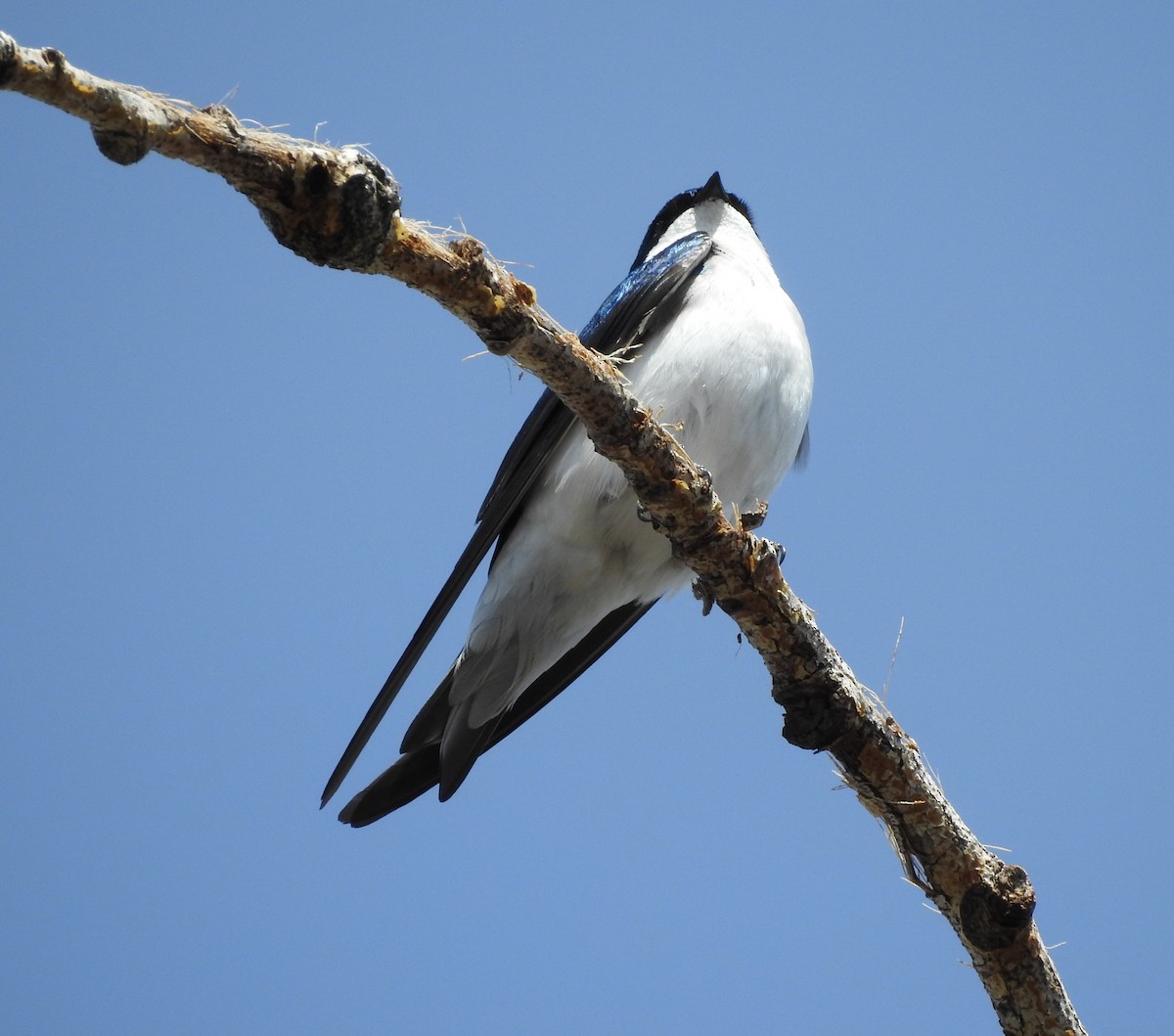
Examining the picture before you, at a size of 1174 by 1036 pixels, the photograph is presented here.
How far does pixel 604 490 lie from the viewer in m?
4.68

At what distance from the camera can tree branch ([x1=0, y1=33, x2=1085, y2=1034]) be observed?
8.93 ft

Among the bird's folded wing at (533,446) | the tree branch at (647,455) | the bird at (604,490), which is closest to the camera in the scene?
the tree branch at (647,455)

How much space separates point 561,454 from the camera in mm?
4863

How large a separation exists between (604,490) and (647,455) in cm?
110

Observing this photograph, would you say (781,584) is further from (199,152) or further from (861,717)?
(199,152)

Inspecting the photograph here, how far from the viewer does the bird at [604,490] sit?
15.4 ft

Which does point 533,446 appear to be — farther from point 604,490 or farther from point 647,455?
point 647,455

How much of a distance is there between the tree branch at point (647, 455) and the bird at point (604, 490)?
2.89ft

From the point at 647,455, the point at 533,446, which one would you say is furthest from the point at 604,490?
the point at 647,455

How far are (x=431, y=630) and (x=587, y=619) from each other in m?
0.87

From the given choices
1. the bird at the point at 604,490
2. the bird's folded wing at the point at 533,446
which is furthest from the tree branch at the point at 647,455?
the bird's folded wing at the point at 533,446

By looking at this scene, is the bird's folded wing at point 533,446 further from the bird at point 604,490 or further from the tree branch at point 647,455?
the tree branch at point 647,455

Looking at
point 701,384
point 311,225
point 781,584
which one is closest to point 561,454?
point 701,384

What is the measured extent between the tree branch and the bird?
34.7 inches
